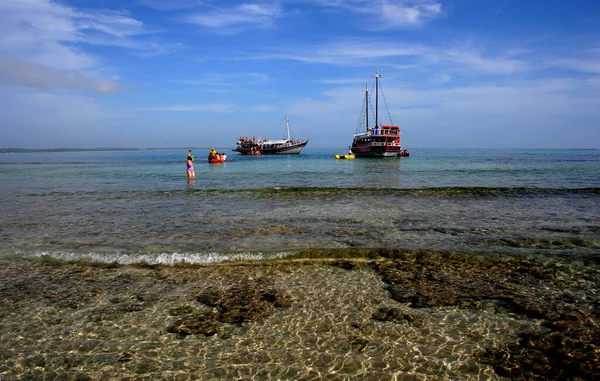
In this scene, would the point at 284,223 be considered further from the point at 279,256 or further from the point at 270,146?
the point at 270,146

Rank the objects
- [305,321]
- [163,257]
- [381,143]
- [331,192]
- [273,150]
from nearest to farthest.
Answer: [305,321]
[163,257]
[331,192]
[381,143]
[273,150]

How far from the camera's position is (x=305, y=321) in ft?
19.1

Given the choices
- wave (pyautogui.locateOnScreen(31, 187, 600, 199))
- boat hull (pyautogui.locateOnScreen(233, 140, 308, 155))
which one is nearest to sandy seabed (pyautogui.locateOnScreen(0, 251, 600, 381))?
wave (pyautogui.locateOnScreen(31, 187, 600, 199))

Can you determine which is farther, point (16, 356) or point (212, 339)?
point (212, 339)

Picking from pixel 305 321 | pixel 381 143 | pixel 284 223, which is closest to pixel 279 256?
pixel 305 321

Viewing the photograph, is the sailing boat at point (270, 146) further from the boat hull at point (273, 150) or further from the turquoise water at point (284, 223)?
the turquoise water at point (284, 223)

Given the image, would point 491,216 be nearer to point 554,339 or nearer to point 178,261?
point 554,339

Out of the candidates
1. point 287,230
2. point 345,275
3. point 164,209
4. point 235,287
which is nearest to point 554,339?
point 345,275

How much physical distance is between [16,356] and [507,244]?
424 inches

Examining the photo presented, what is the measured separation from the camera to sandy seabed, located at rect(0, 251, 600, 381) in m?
4.65

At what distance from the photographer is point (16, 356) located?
494 cm

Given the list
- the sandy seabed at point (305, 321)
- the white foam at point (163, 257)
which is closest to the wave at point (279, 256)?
the white foam at point (163, 257)

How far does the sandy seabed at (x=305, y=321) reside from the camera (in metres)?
4.65

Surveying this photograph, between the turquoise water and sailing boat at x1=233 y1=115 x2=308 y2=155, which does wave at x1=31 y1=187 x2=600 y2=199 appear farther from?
sailing boat at x1=233 y1=115 x2=308 y2=155
